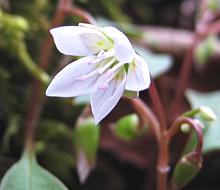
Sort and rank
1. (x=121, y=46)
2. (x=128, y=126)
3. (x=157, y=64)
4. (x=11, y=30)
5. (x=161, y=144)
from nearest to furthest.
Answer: (x=121, y=46), (x=161, y=144), (x=128, y=126), (x=11, y=30), (x=157, y=64)

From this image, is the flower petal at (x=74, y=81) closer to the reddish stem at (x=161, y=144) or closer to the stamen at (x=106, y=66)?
the stamen at (x=106, y=66)

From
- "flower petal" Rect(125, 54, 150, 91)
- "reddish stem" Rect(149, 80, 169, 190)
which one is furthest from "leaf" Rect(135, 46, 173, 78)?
"flower petal" Rect(125, 54, 150, 91)

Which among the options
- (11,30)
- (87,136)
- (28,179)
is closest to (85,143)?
(87,136)

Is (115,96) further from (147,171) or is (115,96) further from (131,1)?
(131,1)

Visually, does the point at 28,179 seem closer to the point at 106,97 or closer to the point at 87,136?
the point at 87,136

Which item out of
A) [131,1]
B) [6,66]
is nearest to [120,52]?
[6,66]

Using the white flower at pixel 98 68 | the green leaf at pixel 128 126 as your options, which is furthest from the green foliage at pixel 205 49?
the white flower at pixel 98 68

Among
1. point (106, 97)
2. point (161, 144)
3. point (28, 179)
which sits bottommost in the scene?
point (28, 179)
